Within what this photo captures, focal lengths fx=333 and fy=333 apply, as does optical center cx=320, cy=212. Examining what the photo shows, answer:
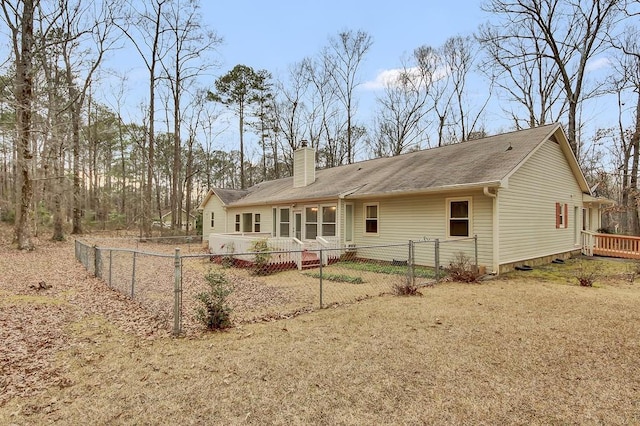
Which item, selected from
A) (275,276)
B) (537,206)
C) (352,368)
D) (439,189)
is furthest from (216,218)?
(352,368)

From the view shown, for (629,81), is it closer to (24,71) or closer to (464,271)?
(464,271)

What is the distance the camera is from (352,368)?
389cm

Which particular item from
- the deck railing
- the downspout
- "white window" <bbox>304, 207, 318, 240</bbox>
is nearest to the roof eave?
the downspout

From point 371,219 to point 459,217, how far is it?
3.60 meters

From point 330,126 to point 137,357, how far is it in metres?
29.4

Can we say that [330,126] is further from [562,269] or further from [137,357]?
[137,357]

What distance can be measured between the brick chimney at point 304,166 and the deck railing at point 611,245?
13.3 m

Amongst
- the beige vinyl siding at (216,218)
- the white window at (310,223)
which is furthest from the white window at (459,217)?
the beige vinyl siding at (216,218)

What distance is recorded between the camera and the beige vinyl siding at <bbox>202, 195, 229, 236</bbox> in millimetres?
22531

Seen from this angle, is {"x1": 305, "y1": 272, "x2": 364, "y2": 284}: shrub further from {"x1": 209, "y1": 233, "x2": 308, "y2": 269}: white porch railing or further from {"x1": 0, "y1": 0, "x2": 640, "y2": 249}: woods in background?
{"x1": 0, "y1": 0, "x2": 640, "y2": 249}: woods in background

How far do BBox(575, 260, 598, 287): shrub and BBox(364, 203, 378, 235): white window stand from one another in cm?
647

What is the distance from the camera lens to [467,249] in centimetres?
1043

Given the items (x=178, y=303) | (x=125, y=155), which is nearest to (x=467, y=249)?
(x=178, y=303)

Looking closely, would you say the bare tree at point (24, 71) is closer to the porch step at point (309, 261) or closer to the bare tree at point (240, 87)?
the porch step at point (309, 261)
